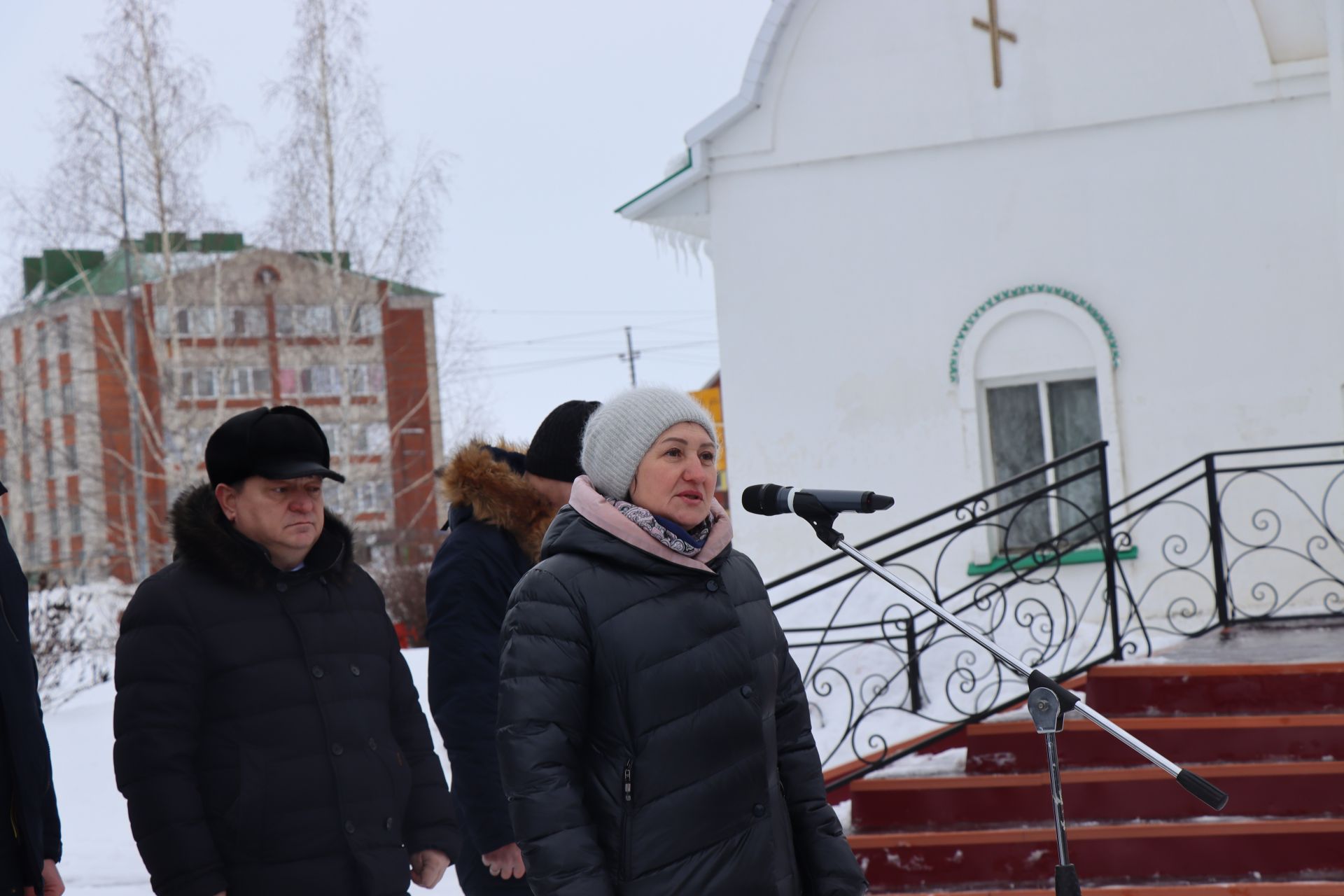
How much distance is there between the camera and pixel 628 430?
277 centimetres

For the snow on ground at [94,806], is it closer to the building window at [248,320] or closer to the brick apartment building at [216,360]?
the brick apartment building at [216,360]

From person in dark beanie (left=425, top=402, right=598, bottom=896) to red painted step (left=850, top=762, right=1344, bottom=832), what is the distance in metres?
2.95

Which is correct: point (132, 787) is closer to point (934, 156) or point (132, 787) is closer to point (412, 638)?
point (934, 156)

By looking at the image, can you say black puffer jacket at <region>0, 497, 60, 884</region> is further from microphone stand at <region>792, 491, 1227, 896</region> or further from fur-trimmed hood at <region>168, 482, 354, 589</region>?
→ microphone stand at <region>792, 491, 1227, 896</region>

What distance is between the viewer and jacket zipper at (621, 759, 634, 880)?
2473 millimetres

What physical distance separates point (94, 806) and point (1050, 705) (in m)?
6.92

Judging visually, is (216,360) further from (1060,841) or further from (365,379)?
(1060,841)

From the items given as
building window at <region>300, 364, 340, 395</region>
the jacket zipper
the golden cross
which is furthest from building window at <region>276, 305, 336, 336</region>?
the jacket zipper

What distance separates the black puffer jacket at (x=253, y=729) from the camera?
2799 millimetres

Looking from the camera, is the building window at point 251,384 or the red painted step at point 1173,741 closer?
the red painted step at point 1173,741

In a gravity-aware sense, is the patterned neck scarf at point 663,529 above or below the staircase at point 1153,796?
above

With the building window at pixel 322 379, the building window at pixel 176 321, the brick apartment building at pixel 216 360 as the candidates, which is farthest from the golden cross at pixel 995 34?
the building window at pixel 176 321

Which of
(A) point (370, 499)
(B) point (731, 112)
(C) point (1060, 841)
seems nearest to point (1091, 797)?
(C) point (1060, 841)

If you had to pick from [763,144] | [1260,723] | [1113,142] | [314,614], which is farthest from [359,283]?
[314,614]
